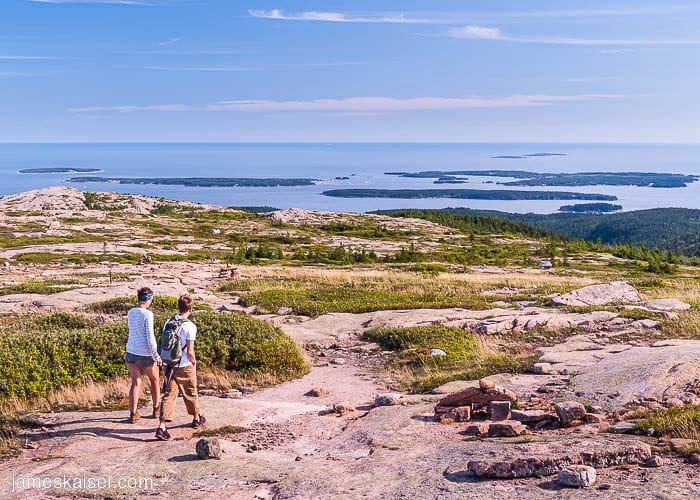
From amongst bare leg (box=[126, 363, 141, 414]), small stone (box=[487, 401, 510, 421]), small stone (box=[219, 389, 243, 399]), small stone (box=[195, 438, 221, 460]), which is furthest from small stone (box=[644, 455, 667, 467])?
small stone (box=[219, 389, 243, 399])

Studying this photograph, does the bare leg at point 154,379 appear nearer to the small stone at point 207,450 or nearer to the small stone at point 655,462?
the small stone at point 207,450

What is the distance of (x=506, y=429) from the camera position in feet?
26.4

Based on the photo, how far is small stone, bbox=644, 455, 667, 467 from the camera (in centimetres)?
641

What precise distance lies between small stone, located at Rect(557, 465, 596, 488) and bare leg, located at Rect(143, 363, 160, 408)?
6111 mm

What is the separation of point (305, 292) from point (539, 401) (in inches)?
602

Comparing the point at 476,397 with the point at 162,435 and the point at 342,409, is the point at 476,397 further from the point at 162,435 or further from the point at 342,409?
the point at 162,435

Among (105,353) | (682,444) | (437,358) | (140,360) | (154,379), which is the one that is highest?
(140,360)

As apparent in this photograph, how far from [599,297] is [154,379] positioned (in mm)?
17333

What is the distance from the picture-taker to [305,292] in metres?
24.3

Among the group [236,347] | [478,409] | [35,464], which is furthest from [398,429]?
[236,347]

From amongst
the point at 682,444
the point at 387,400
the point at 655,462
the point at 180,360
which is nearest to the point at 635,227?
the point at 387,400

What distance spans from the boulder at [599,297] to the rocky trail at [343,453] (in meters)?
10.3

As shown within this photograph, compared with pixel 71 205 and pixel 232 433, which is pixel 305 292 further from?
pixel 71 205

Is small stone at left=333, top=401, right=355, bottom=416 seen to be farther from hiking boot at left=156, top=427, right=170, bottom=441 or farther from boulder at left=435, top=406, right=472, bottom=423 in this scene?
hiking boot at left=156, top=427, right=170, bottom=441
